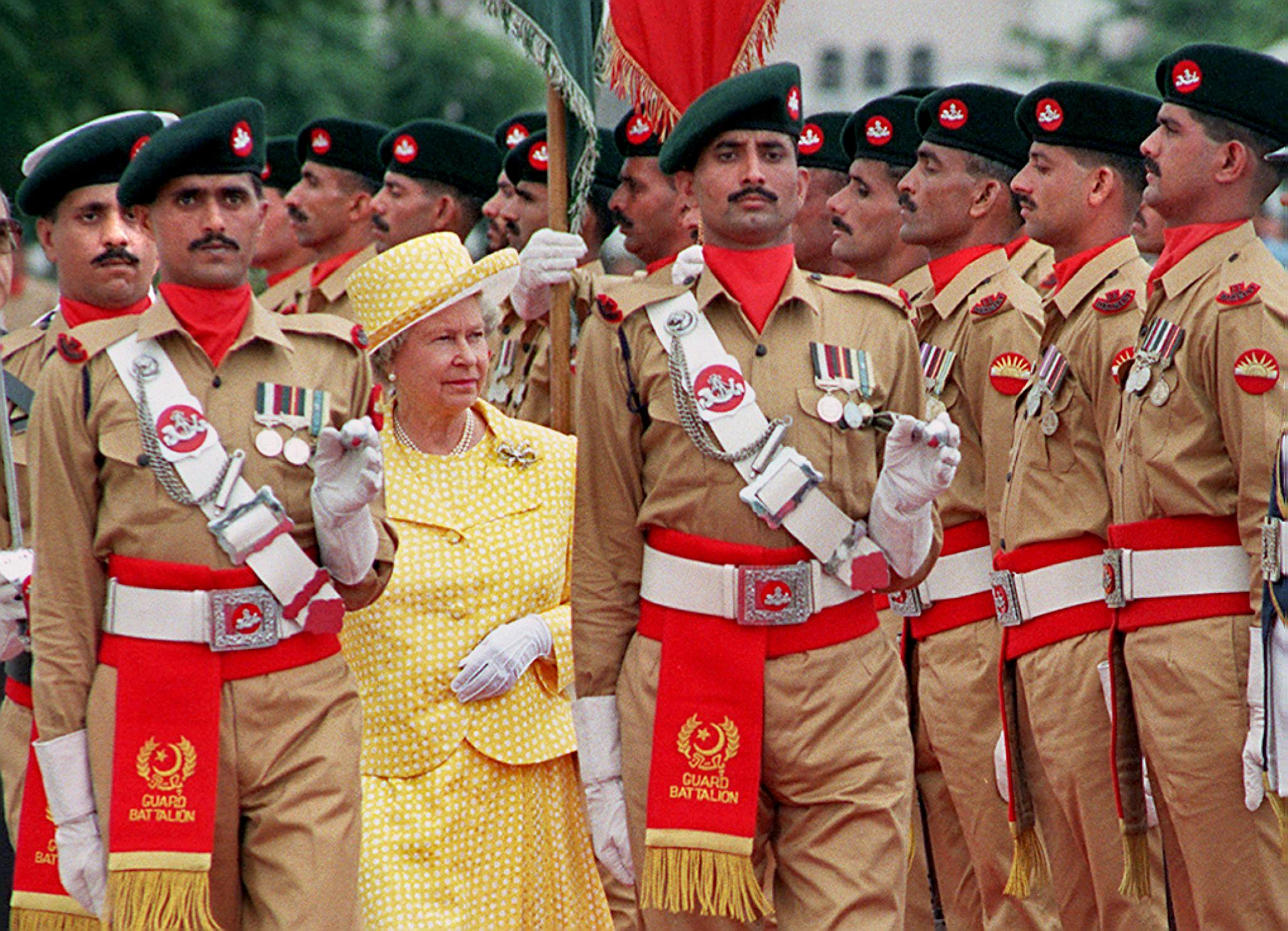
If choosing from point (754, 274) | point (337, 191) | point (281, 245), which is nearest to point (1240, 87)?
point (754, 274)

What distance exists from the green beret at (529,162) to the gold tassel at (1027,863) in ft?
12.3

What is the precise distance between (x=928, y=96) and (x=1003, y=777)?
8.40 ft

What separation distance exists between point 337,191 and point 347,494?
18.8ft

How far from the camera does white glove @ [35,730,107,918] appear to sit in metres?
6.20

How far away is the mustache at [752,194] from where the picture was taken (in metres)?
6.43

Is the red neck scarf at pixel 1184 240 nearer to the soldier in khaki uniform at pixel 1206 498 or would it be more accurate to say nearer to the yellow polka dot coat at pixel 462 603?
the soldier in khaki uniform at pixel 1206 498

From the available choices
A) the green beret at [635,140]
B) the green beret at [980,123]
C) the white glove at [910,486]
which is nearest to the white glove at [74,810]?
the white glove at [910,486]

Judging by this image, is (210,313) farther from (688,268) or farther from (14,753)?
(14,753)

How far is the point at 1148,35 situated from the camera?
35.4m

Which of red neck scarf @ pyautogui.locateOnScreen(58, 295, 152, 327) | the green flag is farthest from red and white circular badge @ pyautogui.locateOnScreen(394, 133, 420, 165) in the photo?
the green flag

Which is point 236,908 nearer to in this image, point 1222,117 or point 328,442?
point 328,442

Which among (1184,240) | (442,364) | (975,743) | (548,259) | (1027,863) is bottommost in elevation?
(1027,863)

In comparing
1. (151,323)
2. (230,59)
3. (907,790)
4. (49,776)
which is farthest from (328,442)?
(230,59)

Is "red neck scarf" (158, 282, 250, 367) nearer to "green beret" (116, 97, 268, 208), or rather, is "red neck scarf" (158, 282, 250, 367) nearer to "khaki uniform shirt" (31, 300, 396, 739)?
"khaki uniform shirt" (31, 300, 396, 739)
